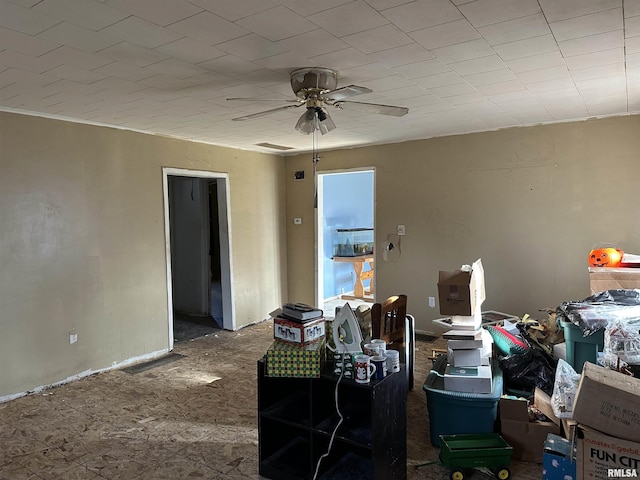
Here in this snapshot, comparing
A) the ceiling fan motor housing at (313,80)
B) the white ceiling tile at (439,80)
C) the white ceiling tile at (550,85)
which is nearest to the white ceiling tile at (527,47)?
the white ceiling tile at (439,80)

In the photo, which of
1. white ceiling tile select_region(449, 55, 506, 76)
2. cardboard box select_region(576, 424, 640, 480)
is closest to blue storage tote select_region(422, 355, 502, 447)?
cardboard box select_region(576, 424, 640, 480)

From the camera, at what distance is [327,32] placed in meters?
2.12

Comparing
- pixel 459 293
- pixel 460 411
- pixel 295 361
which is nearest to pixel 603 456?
pixel 460 411

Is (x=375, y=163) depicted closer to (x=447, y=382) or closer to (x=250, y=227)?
(x=250, y=227)

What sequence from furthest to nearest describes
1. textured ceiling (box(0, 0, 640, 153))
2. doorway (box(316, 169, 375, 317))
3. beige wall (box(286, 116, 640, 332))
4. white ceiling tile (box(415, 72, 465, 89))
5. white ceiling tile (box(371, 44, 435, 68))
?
doorway (box(316, 169, 375, 317)) → beige wall (box(286, 116, 640, 332)) → white ceiling tile (box(415, 72, 465, 89)) → white ceiling tile (box(371, 44, 435, 68)) → textured ceiling (box(0, 0, 640, 153))

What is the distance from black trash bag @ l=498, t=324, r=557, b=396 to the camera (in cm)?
303

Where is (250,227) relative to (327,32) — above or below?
below

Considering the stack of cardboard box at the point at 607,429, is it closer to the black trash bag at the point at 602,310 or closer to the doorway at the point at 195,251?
the black trash bag at the point at 602,310

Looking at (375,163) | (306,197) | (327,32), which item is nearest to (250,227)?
(306,197)

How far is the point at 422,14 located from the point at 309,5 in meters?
0.52

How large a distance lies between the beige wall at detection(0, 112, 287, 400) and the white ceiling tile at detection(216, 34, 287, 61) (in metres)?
2.38

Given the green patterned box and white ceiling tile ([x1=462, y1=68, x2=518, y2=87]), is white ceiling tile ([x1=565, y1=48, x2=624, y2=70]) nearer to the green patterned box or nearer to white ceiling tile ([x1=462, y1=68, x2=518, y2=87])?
white ceiling tile ([x1=462, y1=68, x2=518, y2=87])

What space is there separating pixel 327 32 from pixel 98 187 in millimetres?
3049

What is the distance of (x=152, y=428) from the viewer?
3.10 metres
